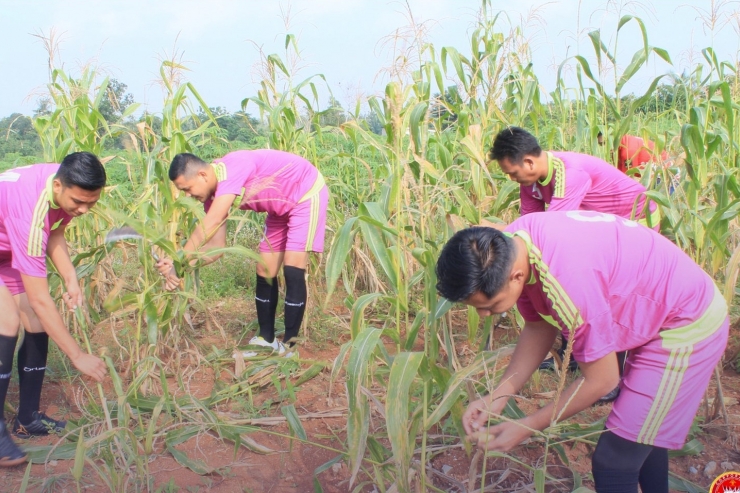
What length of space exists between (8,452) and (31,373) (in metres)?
0.39

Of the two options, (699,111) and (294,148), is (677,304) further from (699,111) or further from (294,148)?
(294,148)

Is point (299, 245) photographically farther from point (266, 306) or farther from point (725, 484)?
point (725, 484)

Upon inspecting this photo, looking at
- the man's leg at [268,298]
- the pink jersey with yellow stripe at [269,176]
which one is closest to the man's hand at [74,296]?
the pink jersey with yellow stripe at [269,176]

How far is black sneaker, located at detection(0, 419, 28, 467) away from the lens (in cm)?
252

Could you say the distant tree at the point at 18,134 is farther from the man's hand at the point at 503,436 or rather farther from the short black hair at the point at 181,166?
the man's hand at the point at 503,436

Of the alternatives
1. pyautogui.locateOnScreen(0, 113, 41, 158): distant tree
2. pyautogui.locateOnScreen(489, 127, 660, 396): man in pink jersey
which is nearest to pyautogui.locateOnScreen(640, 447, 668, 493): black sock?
pyautogui.locateOnScreen(489, 127, 660, 396): man in pink jersey

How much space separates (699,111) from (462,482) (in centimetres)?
174

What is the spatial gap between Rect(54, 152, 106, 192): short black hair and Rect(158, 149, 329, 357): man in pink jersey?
2.18ft

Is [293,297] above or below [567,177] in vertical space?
below

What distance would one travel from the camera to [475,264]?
1.39 metres

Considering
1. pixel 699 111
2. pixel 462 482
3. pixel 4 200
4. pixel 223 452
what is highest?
pixel 699 111

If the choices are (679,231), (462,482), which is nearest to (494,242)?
(462,482)

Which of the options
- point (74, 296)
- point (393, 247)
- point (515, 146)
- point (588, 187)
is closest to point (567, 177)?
point (588, 187)

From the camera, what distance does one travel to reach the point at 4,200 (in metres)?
2.48
